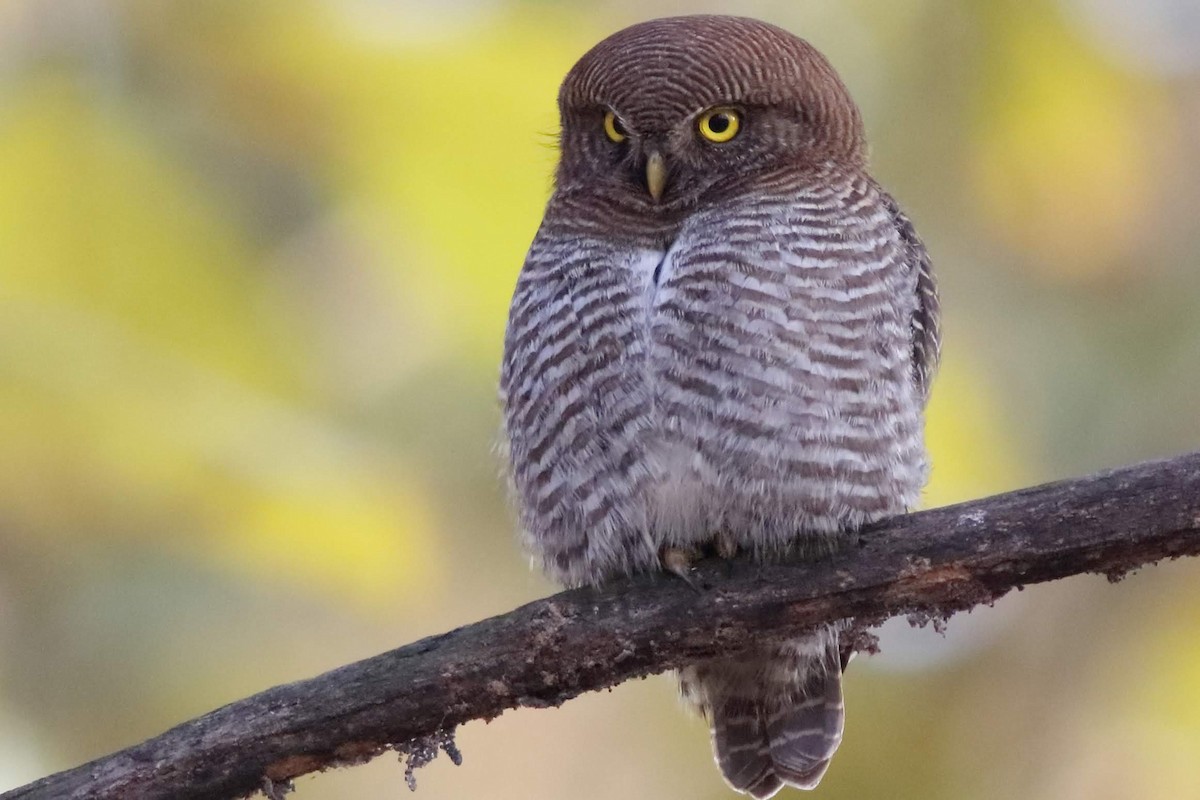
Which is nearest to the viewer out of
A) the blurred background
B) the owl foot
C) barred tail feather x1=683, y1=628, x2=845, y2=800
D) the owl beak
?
the owl foot

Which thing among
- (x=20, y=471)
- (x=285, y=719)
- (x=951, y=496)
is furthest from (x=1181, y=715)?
(x=20, y=471)

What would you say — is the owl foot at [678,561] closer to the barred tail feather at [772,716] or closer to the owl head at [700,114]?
the barred tail feather at [772,716]

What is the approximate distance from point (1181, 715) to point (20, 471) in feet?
13.3

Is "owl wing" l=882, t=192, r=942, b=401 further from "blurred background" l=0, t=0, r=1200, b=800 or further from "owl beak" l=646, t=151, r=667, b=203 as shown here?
"blurred background" l=0, t=0, r=1200, b=800

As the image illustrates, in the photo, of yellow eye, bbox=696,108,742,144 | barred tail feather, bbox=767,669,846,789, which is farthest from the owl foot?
yellow eye, bbox=696,108,742,144

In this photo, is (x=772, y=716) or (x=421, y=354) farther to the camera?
(x=421, y=354)

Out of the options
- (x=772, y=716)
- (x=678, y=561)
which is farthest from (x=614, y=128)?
(x=772, y=716)

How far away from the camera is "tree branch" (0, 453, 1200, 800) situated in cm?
291

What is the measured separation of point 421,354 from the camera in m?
5.23

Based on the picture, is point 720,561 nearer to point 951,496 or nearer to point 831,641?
point 831,641

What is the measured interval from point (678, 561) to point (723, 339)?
0.55 m

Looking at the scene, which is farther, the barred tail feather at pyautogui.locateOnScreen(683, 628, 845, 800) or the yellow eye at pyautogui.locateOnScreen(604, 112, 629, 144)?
the barred tail feather at pyautogui.locateOnScreen(683, 628, 845, 800)

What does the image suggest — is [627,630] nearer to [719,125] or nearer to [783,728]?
[783,728]

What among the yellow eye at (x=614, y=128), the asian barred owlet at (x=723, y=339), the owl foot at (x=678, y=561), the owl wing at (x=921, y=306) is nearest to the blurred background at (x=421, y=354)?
the yellow eye at (x=614, y=128)
